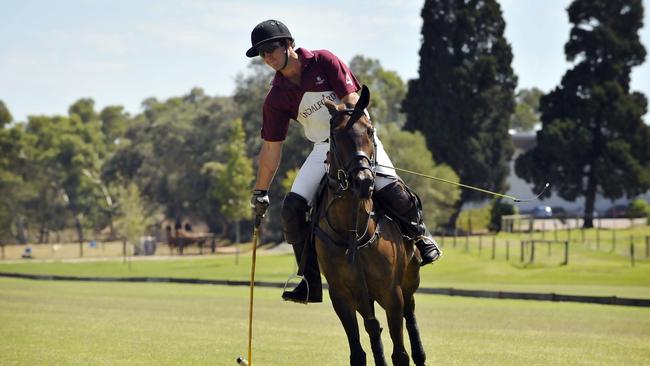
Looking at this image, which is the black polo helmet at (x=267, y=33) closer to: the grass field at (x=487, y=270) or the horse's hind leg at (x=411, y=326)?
the horse's hind leg at (x=411, y=326)

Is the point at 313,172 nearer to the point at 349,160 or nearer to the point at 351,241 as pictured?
the point at 351,241

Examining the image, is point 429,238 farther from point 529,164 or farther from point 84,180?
point 84,180

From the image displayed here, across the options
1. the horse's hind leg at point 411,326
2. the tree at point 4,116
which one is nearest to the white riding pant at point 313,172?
the horse's hind leg at point 411,326

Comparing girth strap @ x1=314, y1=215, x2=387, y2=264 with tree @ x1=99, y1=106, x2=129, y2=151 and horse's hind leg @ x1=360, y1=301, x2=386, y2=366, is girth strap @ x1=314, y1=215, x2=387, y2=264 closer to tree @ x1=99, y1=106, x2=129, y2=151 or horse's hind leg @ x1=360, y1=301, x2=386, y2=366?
horse's hind leg @ x1=360, y1=301, x2=386, y2=366

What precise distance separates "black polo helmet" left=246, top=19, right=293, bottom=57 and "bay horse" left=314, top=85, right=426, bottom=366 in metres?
1.16

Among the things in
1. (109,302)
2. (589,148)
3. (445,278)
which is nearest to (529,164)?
(589,148)

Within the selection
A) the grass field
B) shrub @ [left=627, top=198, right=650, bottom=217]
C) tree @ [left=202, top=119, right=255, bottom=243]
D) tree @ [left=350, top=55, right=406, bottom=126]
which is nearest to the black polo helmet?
the grass field

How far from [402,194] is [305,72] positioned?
1.62 m

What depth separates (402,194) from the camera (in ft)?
37.4

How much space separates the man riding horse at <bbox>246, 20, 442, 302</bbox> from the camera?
11430 mm

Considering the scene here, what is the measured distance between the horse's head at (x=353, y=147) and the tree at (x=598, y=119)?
74.4 m

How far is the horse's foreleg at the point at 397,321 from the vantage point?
10.8 metres

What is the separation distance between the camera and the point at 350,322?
10.9 metres

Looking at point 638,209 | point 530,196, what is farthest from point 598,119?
point 530,196
